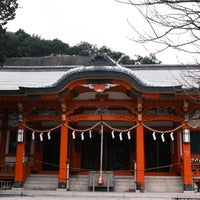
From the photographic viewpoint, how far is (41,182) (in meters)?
13.3

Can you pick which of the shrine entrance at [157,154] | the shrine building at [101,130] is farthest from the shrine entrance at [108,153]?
the shrine entrance at [157,154]

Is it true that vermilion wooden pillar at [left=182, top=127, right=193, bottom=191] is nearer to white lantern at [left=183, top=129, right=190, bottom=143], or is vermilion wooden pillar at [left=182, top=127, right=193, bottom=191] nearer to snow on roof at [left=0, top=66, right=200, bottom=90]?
white lantern at [left=183, top=129, right=190, bottom=143]

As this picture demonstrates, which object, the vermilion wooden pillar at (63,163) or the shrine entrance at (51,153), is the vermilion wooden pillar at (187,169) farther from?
the shrine entrance at (51,153)

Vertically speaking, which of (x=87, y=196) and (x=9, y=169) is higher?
(x=9, y=169)

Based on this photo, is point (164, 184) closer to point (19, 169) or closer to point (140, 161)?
point (140, 161)

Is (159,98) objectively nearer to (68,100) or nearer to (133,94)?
(133,94)

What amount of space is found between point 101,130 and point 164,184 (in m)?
3.34

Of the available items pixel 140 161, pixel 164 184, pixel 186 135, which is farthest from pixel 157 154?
pixel 140 161

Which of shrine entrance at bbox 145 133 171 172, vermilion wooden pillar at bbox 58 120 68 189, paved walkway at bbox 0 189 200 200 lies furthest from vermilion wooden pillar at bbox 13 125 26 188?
shrine entrance at bbox 145 133 171 172

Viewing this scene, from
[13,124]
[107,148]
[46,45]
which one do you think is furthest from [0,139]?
[46,45]

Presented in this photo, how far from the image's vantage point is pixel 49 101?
533 inches

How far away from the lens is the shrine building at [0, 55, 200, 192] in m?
12.5

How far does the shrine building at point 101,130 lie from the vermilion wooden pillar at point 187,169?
3 cm

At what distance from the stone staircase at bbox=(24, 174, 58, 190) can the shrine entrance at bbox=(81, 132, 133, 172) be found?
2172mm
